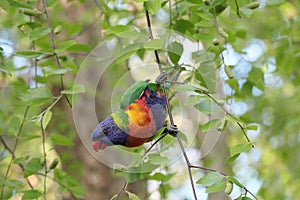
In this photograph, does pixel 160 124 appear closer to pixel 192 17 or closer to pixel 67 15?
pixel 192 17

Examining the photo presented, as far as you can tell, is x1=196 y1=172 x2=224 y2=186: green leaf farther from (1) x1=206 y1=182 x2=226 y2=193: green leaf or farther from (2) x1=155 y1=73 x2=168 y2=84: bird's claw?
(2) x1=155 y1=73 x2=168 y2=84: bird's claw

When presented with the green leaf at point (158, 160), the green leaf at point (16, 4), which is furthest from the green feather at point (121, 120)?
the green leaf at point (16, 4)

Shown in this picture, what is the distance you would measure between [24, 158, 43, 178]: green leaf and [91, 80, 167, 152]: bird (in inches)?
12.5

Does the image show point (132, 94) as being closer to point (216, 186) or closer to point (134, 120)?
point (134, 120)

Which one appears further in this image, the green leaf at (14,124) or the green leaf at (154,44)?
the green leaf at (14,124)

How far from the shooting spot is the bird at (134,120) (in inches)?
27.5

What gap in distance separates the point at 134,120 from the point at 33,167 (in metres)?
0.40

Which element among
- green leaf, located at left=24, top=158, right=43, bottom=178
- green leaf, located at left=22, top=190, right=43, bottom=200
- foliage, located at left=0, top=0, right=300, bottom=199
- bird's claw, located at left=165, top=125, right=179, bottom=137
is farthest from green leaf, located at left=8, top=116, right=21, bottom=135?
bird's claw, located at left=165, top=125, right=179, bottom=137

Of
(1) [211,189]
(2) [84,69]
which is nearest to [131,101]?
(1) [211,189]

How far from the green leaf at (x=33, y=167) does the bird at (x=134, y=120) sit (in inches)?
12.5

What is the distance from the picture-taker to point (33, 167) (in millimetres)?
1019

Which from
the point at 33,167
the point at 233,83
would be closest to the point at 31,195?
the point at 33,167

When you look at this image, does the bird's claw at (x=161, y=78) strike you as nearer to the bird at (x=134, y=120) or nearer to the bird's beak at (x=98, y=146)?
the bird at (x=134, y=120)

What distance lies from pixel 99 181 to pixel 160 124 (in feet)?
4.58
